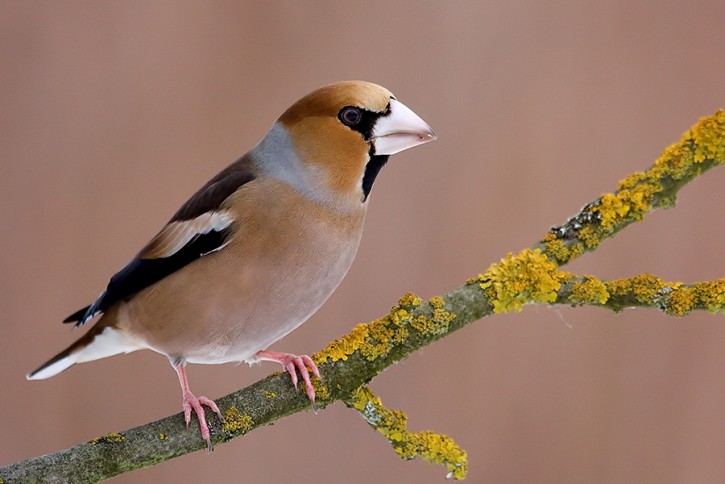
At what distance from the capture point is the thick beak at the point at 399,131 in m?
0.95

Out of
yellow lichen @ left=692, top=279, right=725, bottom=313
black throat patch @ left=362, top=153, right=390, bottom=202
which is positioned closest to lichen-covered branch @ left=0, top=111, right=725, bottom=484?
yellow lichen @ left=692, top=279, right=725, bottom=313

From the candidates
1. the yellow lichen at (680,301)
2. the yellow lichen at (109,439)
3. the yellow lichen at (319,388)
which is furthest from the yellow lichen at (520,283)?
the yellow lichen at (109,439)

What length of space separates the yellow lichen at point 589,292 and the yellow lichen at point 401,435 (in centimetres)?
23

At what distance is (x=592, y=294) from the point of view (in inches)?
36.8

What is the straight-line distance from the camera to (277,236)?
3.33 feet

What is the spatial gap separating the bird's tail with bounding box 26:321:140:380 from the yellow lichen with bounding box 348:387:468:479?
1.30ft

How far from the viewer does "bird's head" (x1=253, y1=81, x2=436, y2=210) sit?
0.98 metres

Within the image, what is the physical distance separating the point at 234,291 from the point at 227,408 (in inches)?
6.2

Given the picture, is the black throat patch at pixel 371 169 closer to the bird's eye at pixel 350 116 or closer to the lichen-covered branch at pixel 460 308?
the bird's eye at pixel 350 116

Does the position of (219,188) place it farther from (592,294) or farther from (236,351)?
(592,294)

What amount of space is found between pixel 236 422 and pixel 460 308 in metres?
0.29

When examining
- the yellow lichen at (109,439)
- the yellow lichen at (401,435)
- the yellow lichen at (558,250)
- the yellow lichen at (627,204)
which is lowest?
the yellow lichen at (109,439)

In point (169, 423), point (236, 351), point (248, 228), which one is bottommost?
point (169, 423)

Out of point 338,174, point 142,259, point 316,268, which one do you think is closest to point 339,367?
point 316,268
